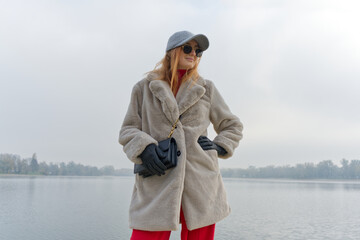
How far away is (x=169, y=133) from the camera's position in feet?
6.28

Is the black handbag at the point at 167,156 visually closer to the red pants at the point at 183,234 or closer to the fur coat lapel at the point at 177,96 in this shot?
the fur coat lapel at the point at 177,96

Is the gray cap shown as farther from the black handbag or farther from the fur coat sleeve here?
the black handbag

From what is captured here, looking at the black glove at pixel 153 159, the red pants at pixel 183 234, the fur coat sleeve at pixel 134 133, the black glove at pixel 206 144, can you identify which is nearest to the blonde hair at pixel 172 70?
the fur coat sleeve at pixel 134 133

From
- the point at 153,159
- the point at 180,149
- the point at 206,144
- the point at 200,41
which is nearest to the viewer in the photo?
the point at 153,159

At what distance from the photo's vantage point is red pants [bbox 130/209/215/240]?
1.79 meters

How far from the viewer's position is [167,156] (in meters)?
1.78

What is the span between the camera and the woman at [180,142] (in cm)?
179

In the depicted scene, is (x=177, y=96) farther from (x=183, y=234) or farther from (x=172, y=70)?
(x=183, y=234)

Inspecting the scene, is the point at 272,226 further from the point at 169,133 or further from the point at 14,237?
the point at 169,133

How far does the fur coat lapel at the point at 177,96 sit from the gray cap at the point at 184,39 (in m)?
0.26

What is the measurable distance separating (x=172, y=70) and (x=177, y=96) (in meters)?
0.20

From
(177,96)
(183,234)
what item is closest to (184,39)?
(177,96)

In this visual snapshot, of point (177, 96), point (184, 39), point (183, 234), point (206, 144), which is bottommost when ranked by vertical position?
point (183, 234)

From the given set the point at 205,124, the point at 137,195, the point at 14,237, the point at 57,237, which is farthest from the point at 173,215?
the point at 14,237
